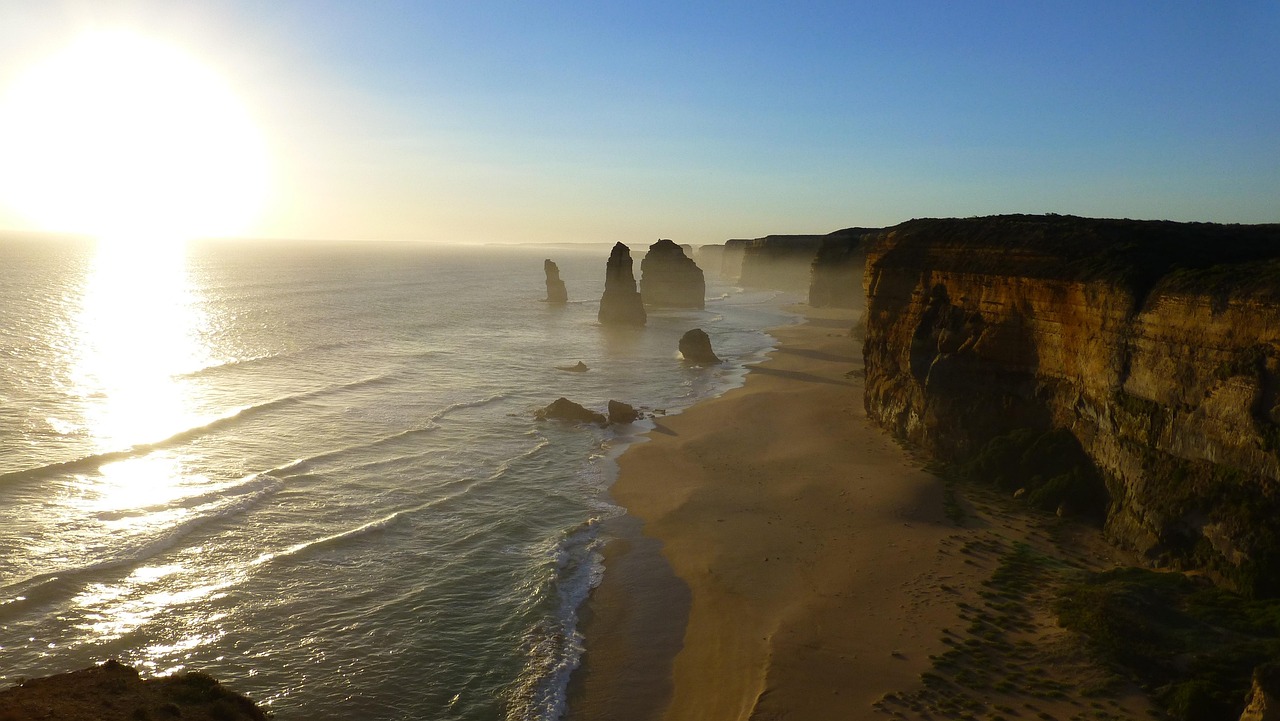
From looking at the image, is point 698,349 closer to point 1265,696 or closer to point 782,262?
point 1265,696

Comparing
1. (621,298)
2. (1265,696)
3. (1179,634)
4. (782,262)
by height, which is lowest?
(1179,634)

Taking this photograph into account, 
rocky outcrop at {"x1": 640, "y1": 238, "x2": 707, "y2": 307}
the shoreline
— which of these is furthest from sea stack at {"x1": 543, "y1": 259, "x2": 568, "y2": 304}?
the shoreline

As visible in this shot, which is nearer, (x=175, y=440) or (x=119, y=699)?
(x=119, y=699)

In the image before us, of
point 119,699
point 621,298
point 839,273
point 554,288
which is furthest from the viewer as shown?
point 554,288

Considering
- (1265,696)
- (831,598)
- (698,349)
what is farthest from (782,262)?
(1265,696)

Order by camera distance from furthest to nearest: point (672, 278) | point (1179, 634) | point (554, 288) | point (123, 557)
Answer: point (554, 288) → point (672, 278) → point (123, 557) → point (1179, 634)

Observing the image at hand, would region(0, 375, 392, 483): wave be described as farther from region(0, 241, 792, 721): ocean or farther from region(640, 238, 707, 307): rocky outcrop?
region(640, 238, 707, 307): rocky outcrop

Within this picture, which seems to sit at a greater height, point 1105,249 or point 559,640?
point 1105,249
